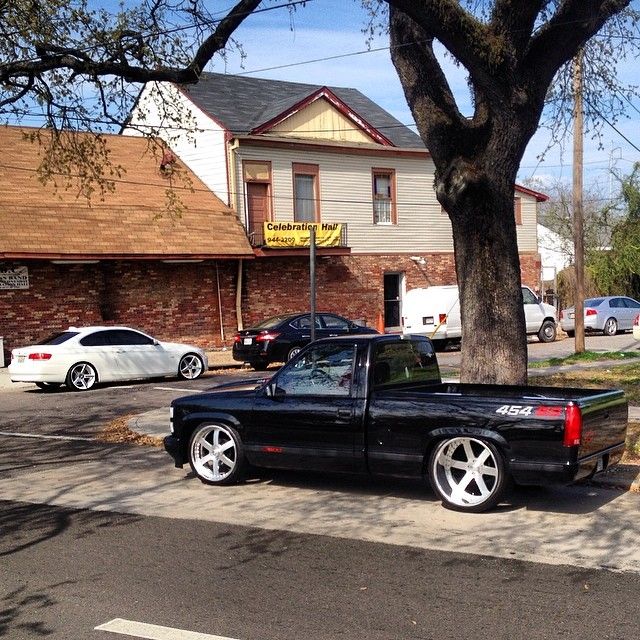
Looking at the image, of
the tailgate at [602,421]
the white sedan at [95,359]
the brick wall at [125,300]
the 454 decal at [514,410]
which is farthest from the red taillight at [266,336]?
the 454 decal at [514,410]

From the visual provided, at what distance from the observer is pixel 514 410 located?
24.5ft

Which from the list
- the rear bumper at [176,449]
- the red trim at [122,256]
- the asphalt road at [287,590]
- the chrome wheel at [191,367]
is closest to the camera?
the asphalt road at [287,590]

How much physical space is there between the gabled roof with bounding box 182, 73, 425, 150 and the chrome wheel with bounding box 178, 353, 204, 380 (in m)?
10.2

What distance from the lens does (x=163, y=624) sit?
522 centimetres

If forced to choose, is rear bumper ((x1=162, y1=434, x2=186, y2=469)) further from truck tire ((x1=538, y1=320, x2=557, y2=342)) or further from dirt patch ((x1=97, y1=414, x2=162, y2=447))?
truck tire ((x1=538, y1=320, x2=557, y2=342))

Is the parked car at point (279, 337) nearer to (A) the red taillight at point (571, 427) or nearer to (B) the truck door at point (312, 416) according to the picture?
(B) the truck door at point (312, 416)

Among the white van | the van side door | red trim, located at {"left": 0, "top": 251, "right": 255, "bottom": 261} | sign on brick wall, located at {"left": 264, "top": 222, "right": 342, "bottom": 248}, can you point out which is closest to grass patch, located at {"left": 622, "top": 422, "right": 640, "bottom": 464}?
red trim, located at {"left": 0, "top": 251, "right": 255, "bottom": 261}

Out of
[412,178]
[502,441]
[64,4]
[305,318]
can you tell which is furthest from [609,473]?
[412,178]

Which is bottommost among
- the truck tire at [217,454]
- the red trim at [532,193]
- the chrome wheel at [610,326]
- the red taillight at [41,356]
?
the truck tire at [217,454]

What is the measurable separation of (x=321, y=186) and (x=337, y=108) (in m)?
2.91

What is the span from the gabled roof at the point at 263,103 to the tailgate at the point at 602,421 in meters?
22.4

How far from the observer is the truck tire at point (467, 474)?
24.9 ft

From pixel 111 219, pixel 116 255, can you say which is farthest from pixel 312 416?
pixel 111 219

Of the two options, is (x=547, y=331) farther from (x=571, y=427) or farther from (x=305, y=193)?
(x=571, y=427)
